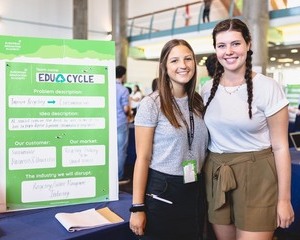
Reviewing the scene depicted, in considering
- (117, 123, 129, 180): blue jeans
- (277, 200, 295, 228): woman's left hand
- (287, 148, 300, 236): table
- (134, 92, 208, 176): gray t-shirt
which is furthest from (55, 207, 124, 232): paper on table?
(117, 123, 129, 180): blue jeans

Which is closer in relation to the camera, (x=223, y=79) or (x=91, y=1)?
(x=223, y=79)

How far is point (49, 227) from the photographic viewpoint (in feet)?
4.34

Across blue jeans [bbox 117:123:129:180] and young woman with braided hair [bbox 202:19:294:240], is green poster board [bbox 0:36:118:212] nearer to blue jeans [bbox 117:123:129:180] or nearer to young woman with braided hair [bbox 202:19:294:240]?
young woman with braided hair [bbox 202:19:294:240]

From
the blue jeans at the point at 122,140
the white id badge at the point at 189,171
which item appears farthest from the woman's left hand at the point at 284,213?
the blue jeans at the point at 122,140

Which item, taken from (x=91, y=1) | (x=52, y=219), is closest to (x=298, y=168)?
(x=52, y=219)

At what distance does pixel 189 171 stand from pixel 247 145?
24 centimetres

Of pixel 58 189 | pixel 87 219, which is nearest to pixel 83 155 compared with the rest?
pixel 58 189

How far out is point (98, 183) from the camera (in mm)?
1563

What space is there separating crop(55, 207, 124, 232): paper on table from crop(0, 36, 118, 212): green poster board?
0.40 ft

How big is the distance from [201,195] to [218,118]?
0.32 meters

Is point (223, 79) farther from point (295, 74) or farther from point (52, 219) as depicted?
point (295, 74)

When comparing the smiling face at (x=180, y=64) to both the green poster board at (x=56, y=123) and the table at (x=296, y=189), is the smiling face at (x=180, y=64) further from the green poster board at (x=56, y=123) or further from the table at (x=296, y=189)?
the table at (x=296, y=189)

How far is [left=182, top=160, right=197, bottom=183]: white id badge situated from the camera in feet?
4.50

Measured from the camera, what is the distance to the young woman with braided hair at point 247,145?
1.32 m
